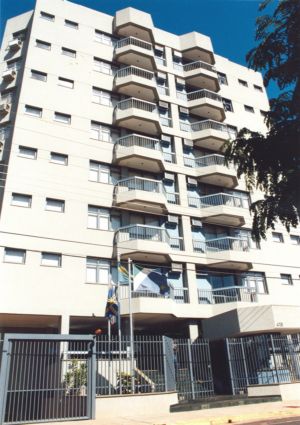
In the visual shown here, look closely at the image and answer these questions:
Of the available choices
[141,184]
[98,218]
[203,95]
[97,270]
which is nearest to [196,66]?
[203,95]

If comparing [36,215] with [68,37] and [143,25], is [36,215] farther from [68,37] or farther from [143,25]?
[143,25]

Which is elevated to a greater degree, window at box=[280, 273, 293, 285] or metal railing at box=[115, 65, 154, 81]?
metal railing at box=[115, 65, 154, 81]

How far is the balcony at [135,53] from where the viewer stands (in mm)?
32531

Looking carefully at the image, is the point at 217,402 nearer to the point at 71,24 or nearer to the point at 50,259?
the point at 50,259

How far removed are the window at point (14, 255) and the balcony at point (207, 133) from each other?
55.5ft

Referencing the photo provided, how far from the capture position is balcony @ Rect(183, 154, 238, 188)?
31.1 meters

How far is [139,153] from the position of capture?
2828 cm

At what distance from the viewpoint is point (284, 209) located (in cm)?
1170

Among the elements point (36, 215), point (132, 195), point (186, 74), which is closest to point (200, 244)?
point (132, 195)

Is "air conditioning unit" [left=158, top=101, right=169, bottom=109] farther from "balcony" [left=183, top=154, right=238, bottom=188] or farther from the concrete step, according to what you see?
the concrete step

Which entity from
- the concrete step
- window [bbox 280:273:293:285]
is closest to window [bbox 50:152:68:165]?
the concrete step

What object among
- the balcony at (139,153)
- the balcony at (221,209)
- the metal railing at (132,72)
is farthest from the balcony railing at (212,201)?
the metal railing at (132,72)

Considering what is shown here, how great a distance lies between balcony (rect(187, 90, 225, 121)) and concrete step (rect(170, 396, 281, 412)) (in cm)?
2390

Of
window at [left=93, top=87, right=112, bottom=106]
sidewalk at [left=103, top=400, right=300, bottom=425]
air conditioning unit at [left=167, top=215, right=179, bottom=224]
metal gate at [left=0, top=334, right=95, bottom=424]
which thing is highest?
window at [left=93, top=87, right=112, bottom=106]
